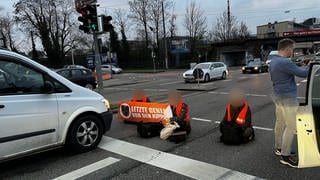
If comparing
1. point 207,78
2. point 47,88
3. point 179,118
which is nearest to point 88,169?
point 47,88

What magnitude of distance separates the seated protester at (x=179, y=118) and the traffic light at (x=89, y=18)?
535cm

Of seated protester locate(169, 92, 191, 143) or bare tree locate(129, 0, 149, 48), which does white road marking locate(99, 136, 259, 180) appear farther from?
bare tree locate(129, 0, 149, 48)

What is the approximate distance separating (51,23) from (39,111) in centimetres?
6413

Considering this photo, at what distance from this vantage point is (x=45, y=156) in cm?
643

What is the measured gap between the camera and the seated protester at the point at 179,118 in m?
7.12

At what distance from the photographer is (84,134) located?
6.50 m

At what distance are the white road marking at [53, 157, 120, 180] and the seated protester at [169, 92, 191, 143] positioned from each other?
5.00 ft

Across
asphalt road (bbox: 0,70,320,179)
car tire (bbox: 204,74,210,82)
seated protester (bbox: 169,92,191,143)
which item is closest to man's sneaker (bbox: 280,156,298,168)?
asphalt road (bbox: 0,70,320,179)

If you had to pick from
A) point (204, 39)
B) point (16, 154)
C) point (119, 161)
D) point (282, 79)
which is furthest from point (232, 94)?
point (204, 39)

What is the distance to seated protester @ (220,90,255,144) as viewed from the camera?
263 inches

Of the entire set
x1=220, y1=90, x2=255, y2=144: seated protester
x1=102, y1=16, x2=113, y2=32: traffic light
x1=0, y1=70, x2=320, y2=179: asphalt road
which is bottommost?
x1=0, y1=70, x2=320, y2=179: asphalt road

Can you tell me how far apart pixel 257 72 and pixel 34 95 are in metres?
33.4

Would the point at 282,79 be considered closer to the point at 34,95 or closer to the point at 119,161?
the point at 119,161

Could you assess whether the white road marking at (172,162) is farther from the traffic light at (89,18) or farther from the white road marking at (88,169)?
the traffic light at (89,18)
